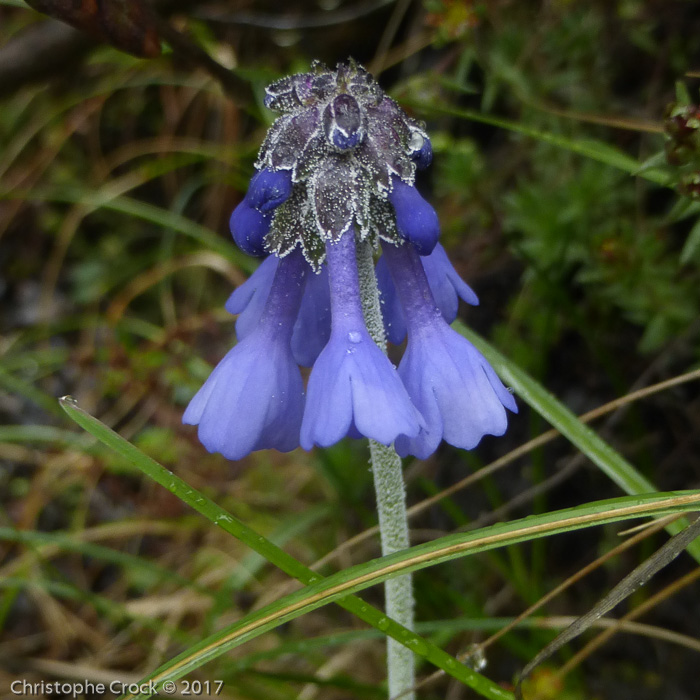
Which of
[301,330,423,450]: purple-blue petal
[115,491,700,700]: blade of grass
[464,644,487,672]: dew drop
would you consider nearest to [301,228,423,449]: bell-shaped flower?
[301,330,423,450]: purple-blue petal

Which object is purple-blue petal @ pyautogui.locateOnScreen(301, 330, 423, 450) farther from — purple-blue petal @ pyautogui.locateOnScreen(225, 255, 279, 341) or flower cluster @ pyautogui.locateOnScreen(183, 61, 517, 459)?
purple-blue petal @ pyautogui.locateOnScreen(225, 255, 279, 341)

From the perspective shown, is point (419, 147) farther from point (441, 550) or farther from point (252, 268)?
point (252, 268)

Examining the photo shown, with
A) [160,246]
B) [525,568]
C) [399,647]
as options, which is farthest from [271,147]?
[160,246]

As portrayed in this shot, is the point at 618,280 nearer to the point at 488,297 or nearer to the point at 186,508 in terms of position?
the point at 488,297

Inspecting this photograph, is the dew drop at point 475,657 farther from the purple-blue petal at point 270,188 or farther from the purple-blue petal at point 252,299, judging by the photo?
the purple-blue petal at point 270,188

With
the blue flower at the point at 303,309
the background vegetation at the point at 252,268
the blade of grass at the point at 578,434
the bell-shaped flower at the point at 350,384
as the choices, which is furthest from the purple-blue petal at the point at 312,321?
the background vegetation at the point at 252,268

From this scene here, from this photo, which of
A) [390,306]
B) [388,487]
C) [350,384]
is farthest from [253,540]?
[390,306]
